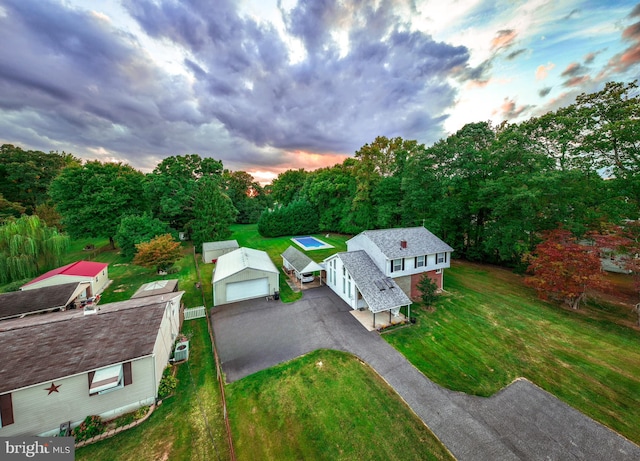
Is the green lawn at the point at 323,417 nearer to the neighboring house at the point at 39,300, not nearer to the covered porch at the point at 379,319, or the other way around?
the covered porch at the point at 379,319

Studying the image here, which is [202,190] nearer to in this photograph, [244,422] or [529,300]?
[244,422]

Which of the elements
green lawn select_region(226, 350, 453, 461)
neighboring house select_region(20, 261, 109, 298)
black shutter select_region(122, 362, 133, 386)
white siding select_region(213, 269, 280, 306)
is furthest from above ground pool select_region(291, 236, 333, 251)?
black shutter select_region(122, 362, 133, 386)

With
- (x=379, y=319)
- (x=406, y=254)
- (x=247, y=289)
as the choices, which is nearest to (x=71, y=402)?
(x=247, y=289)

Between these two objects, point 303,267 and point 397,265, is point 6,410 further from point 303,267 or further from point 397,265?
point 397,265

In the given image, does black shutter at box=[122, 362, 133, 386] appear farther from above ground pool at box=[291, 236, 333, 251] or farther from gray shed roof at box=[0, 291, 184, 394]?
above ground pool at box=[291, 236, 333, 251]

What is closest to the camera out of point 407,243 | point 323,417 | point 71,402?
point 71,402
